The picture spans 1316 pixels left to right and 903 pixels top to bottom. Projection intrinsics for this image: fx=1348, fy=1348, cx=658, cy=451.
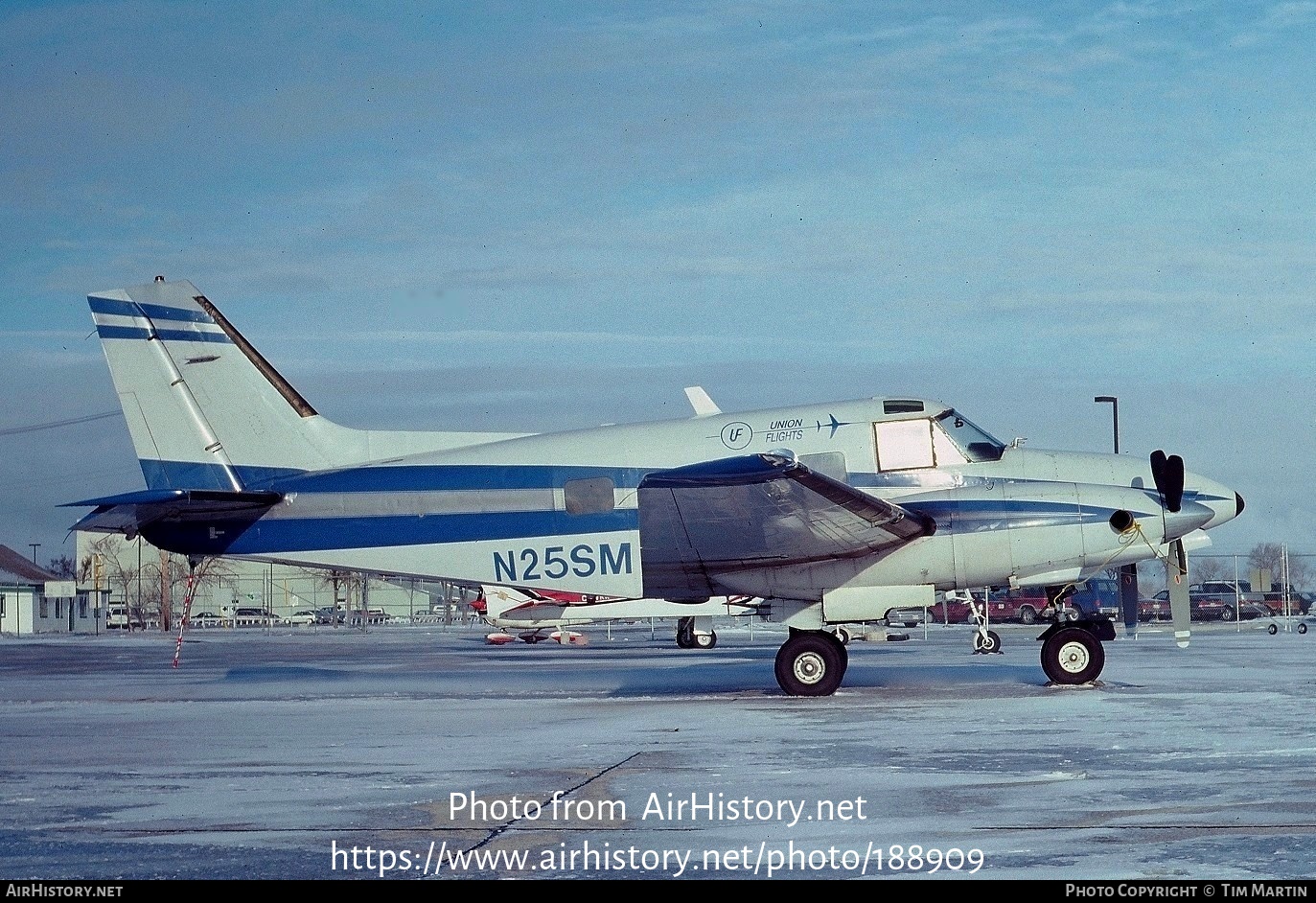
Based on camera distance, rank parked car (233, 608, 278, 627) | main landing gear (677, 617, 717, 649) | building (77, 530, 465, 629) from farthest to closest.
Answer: building (77, 530, 465, 629) → parked car (233, 608, 278, 627) → main landing gear (677, 617, 717, 649)

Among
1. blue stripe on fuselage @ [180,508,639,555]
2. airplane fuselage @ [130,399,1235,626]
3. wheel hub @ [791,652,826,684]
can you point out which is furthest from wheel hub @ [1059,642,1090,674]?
blue stripe on fuselage @ [180,508,639,555]

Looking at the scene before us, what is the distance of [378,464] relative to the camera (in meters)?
20.1

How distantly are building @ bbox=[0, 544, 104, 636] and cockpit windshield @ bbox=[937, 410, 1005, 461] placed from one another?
7850 cm

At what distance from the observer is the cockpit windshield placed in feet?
63.1

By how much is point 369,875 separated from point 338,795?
9.72ft

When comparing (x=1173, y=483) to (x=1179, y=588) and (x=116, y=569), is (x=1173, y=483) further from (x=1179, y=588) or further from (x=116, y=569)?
(x=116, y=569)

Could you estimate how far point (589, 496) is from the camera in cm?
1934

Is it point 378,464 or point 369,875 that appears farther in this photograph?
point 378,464

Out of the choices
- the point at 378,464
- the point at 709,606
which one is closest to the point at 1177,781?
the point at 378,464

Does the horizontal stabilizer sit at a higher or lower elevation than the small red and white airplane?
higher

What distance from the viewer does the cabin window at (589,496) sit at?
19.3m

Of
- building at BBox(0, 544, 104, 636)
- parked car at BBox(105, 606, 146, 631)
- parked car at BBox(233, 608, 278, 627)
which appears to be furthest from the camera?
parked car at BBox(233, 608, 278, 627)

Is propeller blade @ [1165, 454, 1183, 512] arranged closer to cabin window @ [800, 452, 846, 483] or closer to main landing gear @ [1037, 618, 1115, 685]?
main landing gear @ [1037, 618, 1115, 685]
